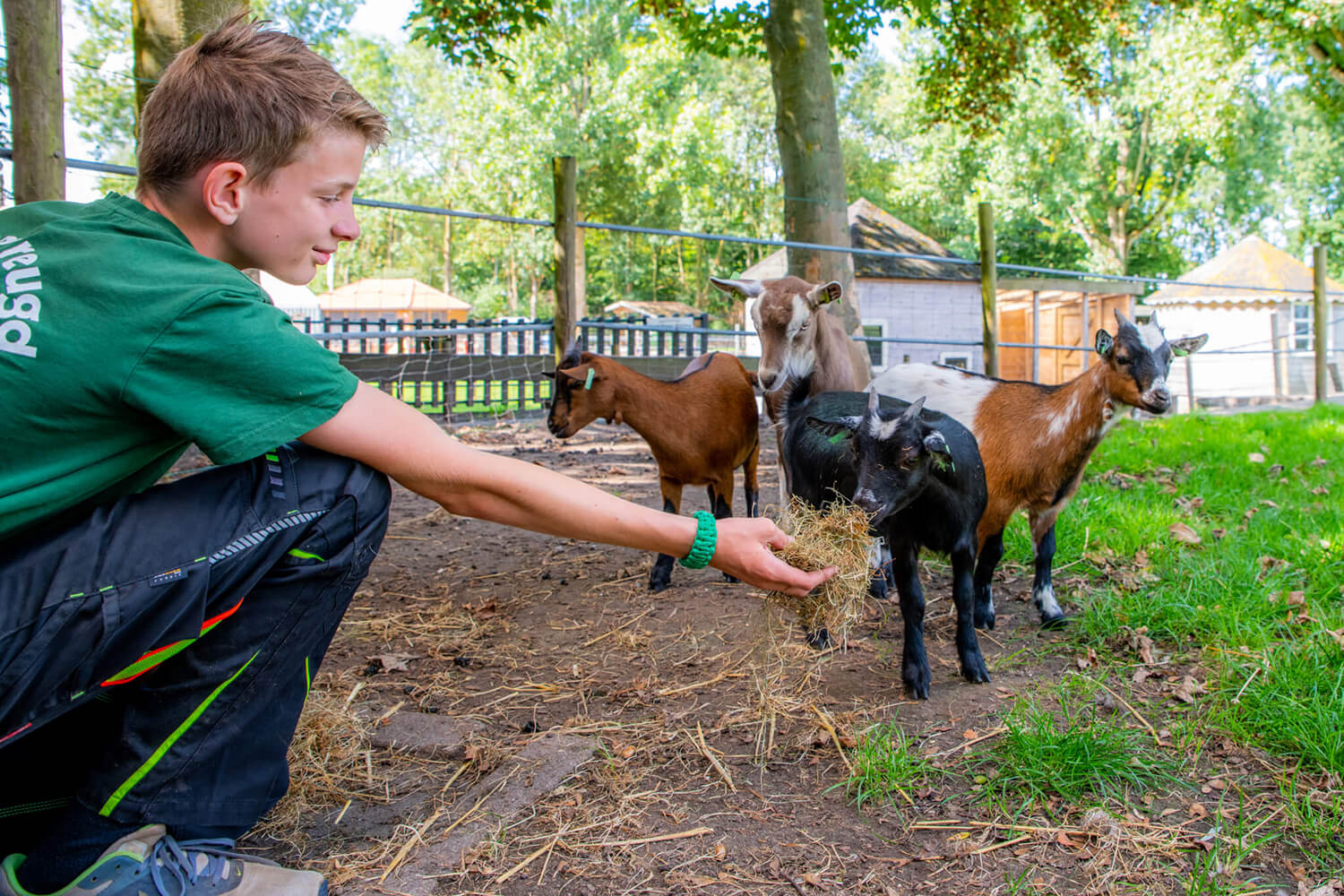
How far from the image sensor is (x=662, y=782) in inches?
95.5

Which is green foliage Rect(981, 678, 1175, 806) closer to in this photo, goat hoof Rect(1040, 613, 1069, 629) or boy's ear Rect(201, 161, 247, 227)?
goat hoof Rect(1040, 613, 1069, 629)

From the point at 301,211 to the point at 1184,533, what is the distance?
433 centimetres

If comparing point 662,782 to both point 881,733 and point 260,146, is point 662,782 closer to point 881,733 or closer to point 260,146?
point 881,733

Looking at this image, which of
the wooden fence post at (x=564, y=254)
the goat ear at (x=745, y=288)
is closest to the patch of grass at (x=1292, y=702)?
the goat ear at (x=745, y=288)

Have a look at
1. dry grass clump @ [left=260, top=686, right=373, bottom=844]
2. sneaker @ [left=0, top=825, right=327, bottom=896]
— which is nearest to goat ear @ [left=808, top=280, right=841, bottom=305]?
dry grass clump @ [left=260, top=686, right=373, bottom=844]

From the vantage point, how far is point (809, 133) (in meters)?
7.96

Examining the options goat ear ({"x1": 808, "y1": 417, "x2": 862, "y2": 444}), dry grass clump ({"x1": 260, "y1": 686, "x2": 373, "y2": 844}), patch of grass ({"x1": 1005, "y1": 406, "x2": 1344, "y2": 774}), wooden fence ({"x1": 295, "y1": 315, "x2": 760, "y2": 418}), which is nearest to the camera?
dry grass clump ({"x1": 260, "y1": 686, "x2": 373, "y2": 844})

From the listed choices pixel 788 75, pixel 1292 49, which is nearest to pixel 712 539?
pixel 788 75

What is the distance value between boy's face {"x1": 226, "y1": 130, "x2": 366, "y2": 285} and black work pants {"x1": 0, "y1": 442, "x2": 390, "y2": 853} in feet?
1.23

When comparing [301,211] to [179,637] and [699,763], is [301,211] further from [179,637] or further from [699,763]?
[699,763]

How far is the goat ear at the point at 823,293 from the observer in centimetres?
503

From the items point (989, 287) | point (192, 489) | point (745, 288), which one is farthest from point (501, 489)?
point (989, 287)

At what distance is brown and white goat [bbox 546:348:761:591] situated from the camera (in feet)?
15.0

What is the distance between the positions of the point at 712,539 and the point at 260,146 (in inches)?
44.7
